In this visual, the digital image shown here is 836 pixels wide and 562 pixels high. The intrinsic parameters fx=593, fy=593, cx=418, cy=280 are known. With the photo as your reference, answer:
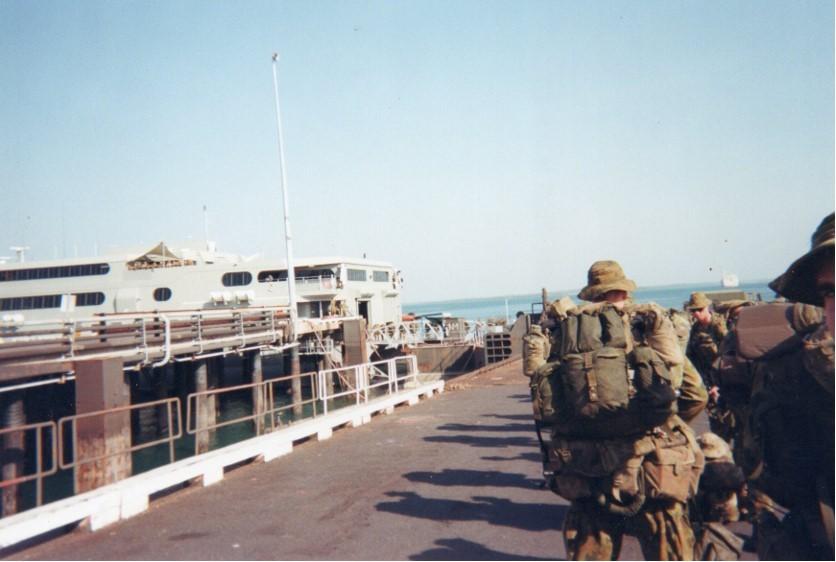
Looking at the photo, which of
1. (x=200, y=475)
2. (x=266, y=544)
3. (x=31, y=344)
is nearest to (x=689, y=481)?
(x=266, y=544)

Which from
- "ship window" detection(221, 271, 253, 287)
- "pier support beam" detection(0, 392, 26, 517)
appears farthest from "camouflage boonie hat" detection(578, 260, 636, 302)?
"ship window" detection(221, 271, 253, 287)

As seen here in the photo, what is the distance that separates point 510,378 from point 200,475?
11.7 metres

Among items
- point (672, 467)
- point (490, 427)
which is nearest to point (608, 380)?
point (672, 467)

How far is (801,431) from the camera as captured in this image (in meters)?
2.55

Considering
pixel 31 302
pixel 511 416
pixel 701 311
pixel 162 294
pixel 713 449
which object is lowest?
pixel 511 416

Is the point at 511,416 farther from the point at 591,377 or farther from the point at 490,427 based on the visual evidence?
the point at 591,377

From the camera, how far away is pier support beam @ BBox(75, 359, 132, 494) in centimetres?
796

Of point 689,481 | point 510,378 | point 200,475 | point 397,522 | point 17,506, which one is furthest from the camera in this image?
point 510,378

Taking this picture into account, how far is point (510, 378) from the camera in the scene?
17.2m

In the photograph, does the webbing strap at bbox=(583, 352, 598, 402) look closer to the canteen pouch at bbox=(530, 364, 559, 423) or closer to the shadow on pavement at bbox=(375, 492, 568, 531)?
the canteen pouch at bbox=(530, 364, 559, 423)

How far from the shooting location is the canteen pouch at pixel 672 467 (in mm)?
3098

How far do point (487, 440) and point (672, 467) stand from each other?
19.2 ft

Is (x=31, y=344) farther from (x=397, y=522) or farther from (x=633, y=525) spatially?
(x=633, y=525)

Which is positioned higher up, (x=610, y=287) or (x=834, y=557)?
(x=610, y=287)
